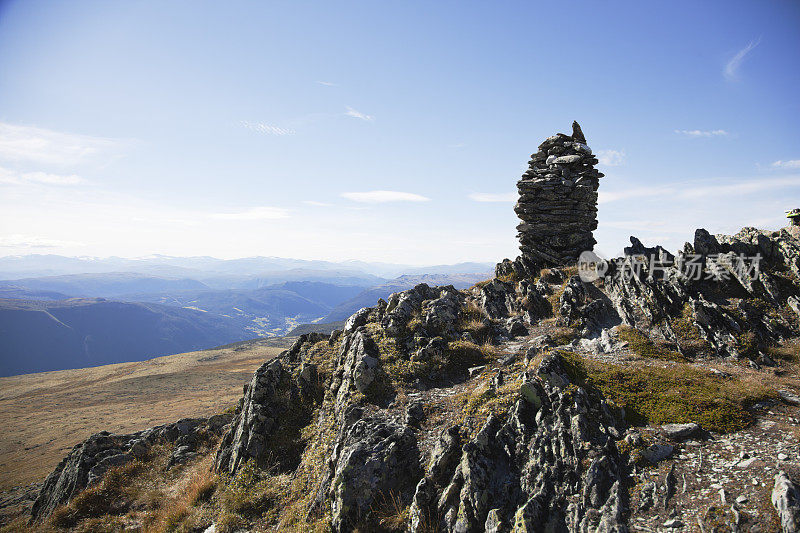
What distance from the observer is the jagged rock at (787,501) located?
279 inches

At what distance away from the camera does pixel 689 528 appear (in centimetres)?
777

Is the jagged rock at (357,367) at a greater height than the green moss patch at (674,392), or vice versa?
the green moss patch at (674,392)

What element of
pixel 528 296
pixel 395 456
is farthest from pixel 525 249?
pixel 395 456

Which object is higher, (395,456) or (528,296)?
(528,296)

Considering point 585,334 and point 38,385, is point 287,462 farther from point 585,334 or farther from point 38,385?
point 38,385

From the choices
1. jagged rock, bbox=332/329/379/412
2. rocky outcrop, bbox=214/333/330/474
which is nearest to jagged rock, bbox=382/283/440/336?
jagged rock, bbox=332/329/379/412

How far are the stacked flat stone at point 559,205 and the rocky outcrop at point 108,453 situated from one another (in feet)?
97.7

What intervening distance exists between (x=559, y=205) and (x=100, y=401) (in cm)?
11974

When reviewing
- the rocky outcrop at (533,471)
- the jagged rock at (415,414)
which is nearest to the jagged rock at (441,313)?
the jagged rock at (415,414)

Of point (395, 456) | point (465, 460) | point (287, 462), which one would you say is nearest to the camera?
point (465, 460)

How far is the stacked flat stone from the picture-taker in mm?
30672

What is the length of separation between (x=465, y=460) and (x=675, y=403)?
748 centimetres

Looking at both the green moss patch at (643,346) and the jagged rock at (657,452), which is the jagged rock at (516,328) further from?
the jagged rock at (657,452)

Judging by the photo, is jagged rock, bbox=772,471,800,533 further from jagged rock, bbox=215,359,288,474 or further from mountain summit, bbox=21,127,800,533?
jagged rock, bbox=215,359,288,474
